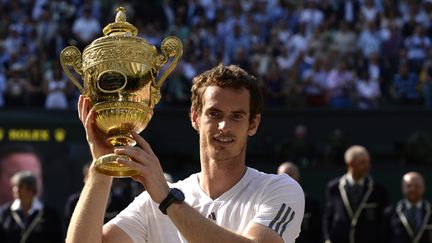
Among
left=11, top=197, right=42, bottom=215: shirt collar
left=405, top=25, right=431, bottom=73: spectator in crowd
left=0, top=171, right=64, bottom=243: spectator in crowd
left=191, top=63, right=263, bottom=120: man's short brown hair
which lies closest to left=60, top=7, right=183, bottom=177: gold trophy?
left=191, top=63, right=263, bottom=120: man's short brown hair

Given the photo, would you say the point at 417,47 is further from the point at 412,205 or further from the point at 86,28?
the point at 412,205

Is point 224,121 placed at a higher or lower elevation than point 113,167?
higher

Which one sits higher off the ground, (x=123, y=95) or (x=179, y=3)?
(x=179, y=3)

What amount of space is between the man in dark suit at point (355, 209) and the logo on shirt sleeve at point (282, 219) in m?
7.71

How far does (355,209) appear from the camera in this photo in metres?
12.2

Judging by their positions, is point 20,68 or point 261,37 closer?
point 20,68

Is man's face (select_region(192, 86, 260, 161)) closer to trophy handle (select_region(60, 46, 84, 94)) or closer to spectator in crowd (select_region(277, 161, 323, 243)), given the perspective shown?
trophy handle (select_region(60, 46, 84, 94))

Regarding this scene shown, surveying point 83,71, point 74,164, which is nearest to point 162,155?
point 74,164

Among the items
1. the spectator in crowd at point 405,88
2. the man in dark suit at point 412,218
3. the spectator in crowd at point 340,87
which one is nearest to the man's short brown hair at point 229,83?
the man in dark suit at point 412,218

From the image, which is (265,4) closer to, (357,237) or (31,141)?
Result: (31,141)

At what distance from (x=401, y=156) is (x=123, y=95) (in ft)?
39.3

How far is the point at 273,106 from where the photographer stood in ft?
54.3

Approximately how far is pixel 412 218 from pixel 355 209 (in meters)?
0.64

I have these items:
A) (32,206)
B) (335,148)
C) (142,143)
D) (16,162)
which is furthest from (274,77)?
(142,143)
